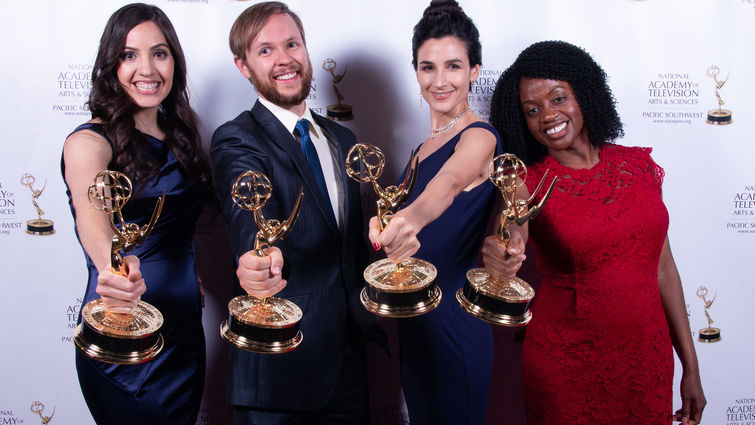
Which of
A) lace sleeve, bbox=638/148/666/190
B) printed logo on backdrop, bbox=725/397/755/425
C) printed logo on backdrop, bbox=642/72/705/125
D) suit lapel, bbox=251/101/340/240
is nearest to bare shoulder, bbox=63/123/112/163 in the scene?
suit lapel, bbox=251/101/340/240

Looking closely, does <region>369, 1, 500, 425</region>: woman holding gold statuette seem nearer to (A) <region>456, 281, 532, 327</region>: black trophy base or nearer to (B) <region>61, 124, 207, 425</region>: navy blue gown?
(A) <region>456, 281, 532, 327</region>: black trophy base

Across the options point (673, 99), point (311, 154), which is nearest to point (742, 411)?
point (673, 99)

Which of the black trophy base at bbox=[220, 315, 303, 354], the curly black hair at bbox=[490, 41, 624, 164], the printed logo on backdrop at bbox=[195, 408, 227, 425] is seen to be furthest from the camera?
→ the printed logo on backdrop at bbox=[195, 408, 227, 425]

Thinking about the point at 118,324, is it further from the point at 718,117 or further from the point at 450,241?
the point at 718,117

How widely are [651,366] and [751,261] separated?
1420 millimetres

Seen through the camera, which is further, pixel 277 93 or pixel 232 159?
pixel 277 93

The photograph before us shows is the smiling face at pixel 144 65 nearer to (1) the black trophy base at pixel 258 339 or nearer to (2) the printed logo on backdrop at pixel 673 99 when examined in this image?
(1) the black trophy base at pixel 258 339

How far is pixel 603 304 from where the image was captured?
2.25 meters

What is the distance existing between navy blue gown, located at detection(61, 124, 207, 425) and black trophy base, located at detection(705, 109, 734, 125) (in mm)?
2687

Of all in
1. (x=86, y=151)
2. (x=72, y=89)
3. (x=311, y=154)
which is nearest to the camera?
(x=86, y=151)

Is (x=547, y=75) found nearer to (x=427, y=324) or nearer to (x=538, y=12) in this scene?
(x=538, y=12)

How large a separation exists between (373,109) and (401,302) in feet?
5.22

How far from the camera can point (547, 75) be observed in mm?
2334

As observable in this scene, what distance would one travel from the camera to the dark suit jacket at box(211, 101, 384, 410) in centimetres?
205
